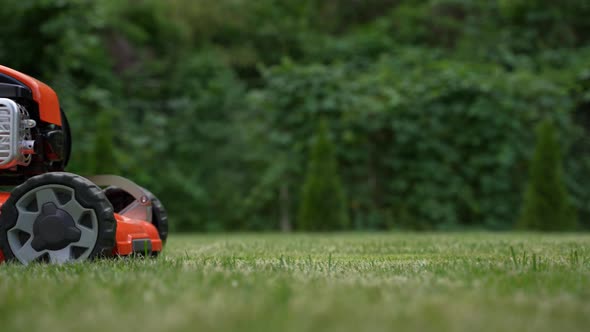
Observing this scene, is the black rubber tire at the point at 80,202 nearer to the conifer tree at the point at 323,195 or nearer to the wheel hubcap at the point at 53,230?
the wheel hubcap at the point at 53,230

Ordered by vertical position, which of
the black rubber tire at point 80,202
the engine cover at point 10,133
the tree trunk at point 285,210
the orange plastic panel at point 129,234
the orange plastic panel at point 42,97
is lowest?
the tree trunk at point 285,210

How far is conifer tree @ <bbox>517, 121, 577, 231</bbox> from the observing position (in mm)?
10703

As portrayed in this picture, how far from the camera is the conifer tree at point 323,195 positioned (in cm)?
1084

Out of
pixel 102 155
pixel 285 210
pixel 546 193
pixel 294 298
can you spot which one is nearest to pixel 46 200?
pixel 294 298

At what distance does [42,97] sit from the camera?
408 centimetres

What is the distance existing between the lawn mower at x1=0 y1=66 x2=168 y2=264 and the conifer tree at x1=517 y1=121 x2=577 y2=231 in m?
7.66

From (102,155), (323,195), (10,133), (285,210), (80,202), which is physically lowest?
(285,210)

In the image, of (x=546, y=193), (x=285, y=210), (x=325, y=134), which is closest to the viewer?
(x=546, y=193)

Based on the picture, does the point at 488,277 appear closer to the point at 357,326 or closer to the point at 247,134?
the point at 357,326

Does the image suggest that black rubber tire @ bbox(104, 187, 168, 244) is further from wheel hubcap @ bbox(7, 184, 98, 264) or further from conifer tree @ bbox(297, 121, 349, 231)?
conifer tree @ bbox(297, 121, 349, 231)

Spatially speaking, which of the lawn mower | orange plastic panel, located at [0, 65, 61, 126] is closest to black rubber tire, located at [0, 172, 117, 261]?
the lawn mower

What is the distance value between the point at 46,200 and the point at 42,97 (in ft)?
2.64

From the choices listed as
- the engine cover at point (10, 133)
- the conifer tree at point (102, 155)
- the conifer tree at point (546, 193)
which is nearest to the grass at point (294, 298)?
the engine cover at point (10, 133)

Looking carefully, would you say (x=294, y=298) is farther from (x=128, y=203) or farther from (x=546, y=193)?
(x=546, y=193)
